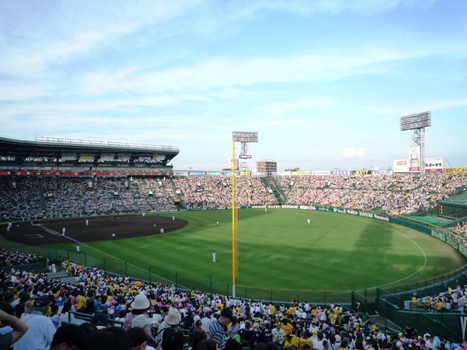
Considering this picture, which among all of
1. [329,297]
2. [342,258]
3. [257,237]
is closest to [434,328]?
[329,297]

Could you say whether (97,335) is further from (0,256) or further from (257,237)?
(257,237)

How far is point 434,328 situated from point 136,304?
15.5 metres

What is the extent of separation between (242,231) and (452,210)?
29176mm

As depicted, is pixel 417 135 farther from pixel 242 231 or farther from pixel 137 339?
pixel 137 339

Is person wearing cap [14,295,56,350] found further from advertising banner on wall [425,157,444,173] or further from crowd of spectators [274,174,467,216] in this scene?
advertising banner on wall [425,157,444,173]

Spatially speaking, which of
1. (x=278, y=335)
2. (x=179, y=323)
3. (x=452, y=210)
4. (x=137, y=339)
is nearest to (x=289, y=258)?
(x=278, y=335)

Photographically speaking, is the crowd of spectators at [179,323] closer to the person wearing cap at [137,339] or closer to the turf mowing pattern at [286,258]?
the person wearing cap at [137,339]

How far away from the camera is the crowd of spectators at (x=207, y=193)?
59156 mm

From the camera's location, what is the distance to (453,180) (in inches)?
2276

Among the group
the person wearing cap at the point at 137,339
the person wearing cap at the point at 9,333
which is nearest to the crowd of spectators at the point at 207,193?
the person wearing cap at the point at 137,339

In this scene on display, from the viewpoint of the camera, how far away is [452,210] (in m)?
46.2

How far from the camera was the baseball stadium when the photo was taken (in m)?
21.9

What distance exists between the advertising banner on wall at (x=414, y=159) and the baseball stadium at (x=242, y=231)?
1.31 meters

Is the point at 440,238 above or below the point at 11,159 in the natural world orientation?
below
